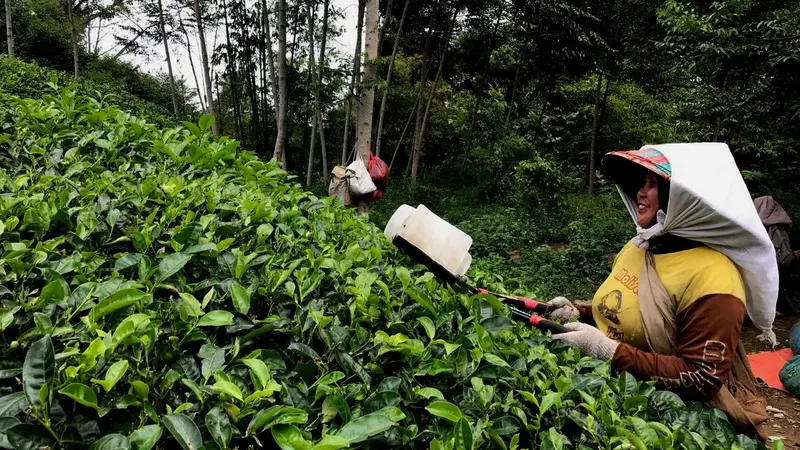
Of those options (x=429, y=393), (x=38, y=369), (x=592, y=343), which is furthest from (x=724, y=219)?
(x=38, y=369)

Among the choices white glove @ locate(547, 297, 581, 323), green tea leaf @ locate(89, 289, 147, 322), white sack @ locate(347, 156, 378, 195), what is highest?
green tea leaf @ locate(89, 289, 147, 322)

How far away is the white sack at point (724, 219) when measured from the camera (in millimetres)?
1502

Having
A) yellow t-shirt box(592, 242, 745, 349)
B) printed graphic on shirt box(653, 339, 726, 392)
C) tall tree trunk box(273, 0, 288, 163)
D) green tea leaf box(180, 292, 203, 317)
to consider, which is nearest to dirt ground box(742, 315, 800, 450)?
yellow t-shirt box(592, 242, 745, 349)

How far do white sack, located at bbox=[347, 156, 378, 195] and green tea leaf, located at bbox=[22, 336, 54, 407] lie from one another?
16.5 ft

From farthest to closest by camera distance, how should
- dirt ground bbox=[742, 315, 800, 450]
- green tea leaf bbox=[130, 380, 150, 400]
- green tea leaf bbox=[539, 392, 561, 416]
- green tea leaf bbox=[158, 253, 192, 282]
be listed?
dirt ground bbox=[742, 315, 800, 450]
green tea leaf bbox=[158, 253, 192, 282]
green tea leaf bbox=[539, 392, 561, 416]
green tea leaf bbox=[130, 380, 150, 400]

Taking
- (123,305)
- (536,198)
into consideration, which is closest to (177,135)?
(123,305)

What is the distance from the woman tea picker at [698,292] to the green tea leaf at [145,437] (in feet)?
4.13

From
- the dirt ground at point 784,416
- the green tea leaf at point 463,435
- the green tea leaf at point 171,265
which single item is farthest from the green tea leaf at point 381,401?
the dirt ground at point 784,416

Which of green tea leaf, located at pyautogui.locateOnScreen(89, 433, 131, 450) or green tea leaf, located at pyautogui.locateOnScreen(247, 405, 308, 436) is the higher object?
green tea leaf, located at pyautogui.locateOnScreen(89, 433, 131, 450)

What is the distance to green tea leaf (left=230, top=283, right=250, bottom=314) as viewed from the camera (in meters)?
1.06

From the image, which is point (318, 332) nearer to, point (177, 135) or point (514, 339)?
point (514, 339)

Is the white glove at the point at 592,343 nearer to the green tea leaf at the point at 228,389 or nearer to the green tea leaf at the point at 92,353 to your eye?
the green tea leaf at the point at 228,389

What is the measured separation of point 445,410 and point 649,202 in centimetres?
138

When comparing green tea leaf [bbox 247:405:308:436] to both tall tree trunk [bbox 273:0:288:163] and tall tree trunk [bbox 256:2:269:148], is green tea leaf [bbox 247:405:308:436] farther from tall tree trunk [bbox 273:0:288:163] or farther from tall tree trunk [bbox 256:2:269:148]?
tall tree trunk [bbox 256:2:269:148]
